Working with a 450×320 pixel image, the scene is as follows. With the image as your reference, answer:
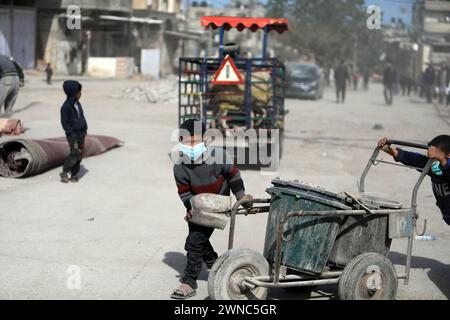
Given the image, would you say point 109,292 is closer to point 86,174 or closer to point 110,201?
point 110,201

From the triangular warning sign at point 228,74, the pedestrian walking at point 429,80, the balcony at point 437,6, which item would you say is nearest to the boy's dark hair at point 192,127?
the triangular warning sign at point 228,74

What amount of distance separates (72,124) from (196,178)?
5151mm

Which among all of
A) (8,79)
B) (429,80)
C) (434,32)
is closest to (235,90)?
(8,79)

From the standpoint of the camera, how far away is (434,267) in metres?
7.15

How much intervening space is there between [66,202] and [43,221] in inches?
43.2

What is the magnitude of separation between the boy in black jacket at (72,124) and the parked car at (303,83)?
22.6 m

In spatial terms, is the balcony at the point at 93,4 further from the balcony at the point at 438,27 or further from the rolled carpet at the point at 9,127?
the rolled carpet at the point at 9,127

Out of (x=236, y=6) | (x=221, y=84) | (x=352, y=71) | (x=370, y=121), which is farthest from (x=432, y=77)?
(x=236, y=6)

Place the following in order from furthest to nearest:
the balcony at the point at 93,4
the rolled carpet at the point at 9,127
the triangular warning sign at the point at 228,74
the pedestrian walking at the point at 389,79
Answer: the balcony at the point at 93,4
the pedestrian walking at the point at 389,79
the rolled carpet at the point at 9,127
the triangular warning sign at the point at 228,74

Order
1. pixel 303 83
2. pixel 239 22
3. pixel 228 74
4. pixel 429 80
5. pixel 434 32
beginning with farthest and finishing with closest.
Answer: pixel 434 32, pixel 429 80, pixel 303 83, pixel 239 22, pixel 228 74

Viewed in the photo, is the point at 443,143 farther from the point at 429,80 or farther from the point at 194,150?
the point at 429,80

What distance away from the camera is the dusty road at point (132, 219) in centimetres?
634

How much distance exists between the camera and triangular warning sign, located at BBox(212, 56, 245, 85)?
488 inches

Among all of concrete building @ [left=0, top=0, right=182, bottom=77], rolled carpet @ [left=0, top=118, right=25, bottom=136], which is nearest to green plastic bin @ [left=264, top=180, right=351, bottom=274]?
rolled carpet @ [left=0, top=118, right=25, bottom=136]
